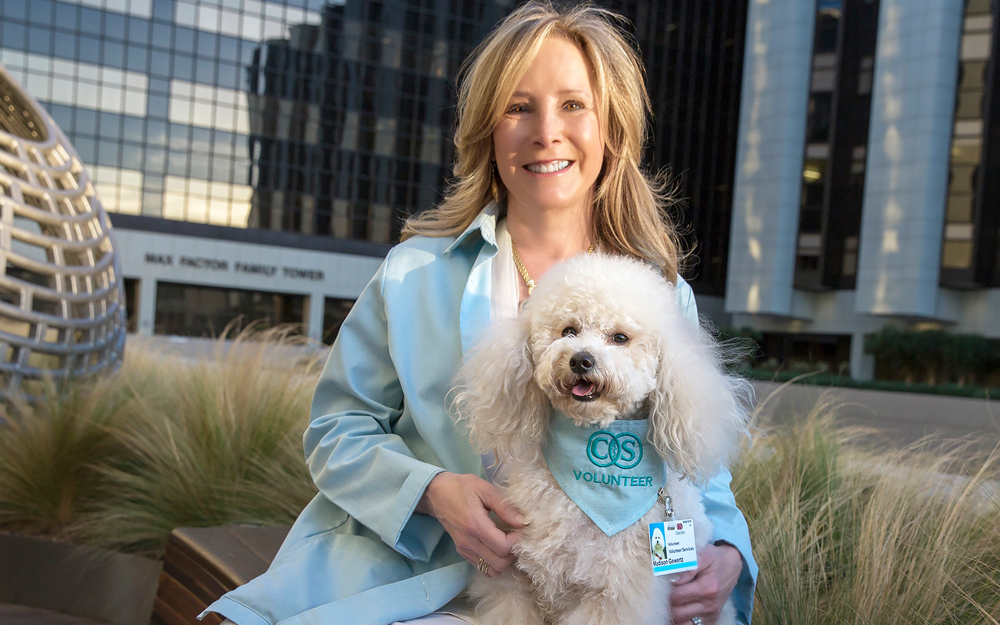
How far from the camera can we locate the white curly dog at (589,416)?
1.49 metres

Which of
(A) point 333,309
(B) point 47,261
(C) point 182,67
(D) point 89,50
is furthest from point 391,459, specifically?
(A) point 333,309

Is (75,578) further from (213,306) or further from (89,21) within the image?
(89,21)

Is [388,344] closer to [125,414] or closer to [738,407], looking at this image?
[738,407]

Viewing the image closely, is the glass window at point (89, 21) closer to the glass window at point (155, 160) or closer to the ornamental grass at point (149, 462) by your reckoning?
the glass window at point (155, 160)

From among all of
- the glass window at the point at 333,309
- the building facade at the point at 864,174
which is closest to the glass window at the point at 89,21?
the glass window at the point at 333,309

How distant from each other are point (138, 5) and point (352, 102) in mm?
9909

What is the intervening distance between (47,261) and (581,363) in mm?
3590

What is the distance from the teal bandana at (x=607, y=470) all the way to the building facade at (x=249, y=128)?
1218 inches

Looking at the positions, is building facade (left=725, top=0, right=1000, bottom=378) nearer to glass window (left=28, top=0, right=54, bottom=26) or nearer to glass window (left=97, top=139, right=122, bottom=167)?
glass window (left=97, top=139, right=122, bottom=167)

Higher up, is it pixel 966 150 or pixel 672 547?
pixel 966 150

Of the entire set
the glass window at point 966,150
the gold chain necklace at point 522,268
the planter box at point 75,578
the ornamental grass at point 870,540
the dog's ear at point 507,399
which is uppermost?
the glass window at point 966,150

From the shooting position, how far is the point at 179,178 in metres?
33.5

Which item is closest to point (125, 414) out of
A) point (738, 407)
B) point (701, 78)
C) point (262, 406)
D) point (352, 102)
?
point (262, 406)

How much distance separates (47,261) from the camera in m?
3.96
